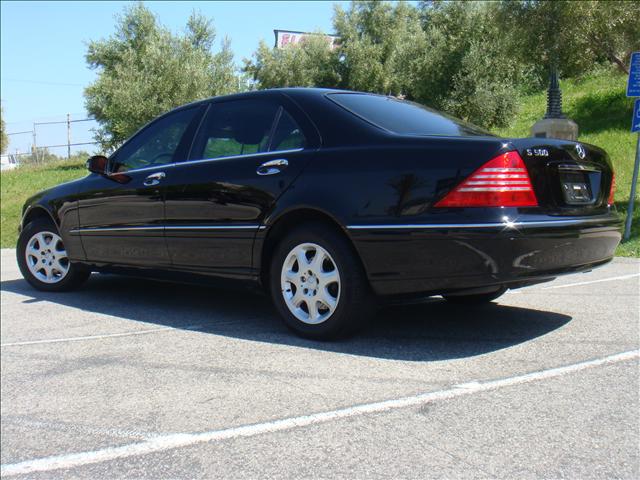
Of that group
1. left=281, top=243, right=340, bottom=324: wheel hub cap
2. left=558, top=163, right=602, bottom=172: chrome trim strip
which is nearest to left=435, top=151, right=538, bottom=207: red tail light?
left=558, top=163, right=602, bottom=172: chrome trim strip

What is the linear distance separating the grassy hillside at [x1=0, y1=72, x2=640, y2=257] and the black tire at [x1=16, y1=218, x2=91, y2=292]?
22.6ft

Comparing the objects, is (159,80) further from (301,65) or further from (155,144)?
(155,144)

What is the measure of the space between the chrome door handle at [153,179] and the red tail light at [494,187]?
2383 mm

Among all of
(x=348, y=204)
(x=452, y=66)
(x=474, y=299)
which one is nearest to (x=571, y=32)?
(x=474, y=299)

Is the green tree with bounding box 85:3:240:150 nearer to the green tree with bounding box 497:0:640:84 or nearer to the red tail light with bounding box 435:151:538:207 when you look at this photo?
the green tree with bounding box 497:0:640:84

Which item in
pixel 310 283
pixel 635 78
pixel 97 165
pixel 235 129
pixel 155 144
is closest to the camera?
pixel 310 283

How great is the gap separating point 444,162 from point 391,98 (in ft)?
4.88

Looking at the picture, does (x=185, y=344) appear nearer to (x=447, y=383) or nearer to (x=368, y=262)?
(x=368, y=262)

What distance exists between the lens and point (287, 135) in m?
4.29

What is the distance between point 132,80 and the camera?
25328 mm

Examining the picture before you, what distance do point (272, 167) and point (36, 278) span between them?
332 cm

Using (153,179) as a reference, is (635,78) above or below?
above

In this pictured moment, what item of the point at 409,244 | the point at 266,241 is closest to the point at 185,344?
A: the point at 266,241

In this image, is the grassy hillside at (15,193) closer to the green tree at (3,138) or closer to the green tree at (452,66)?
the green tree at (452,66)
